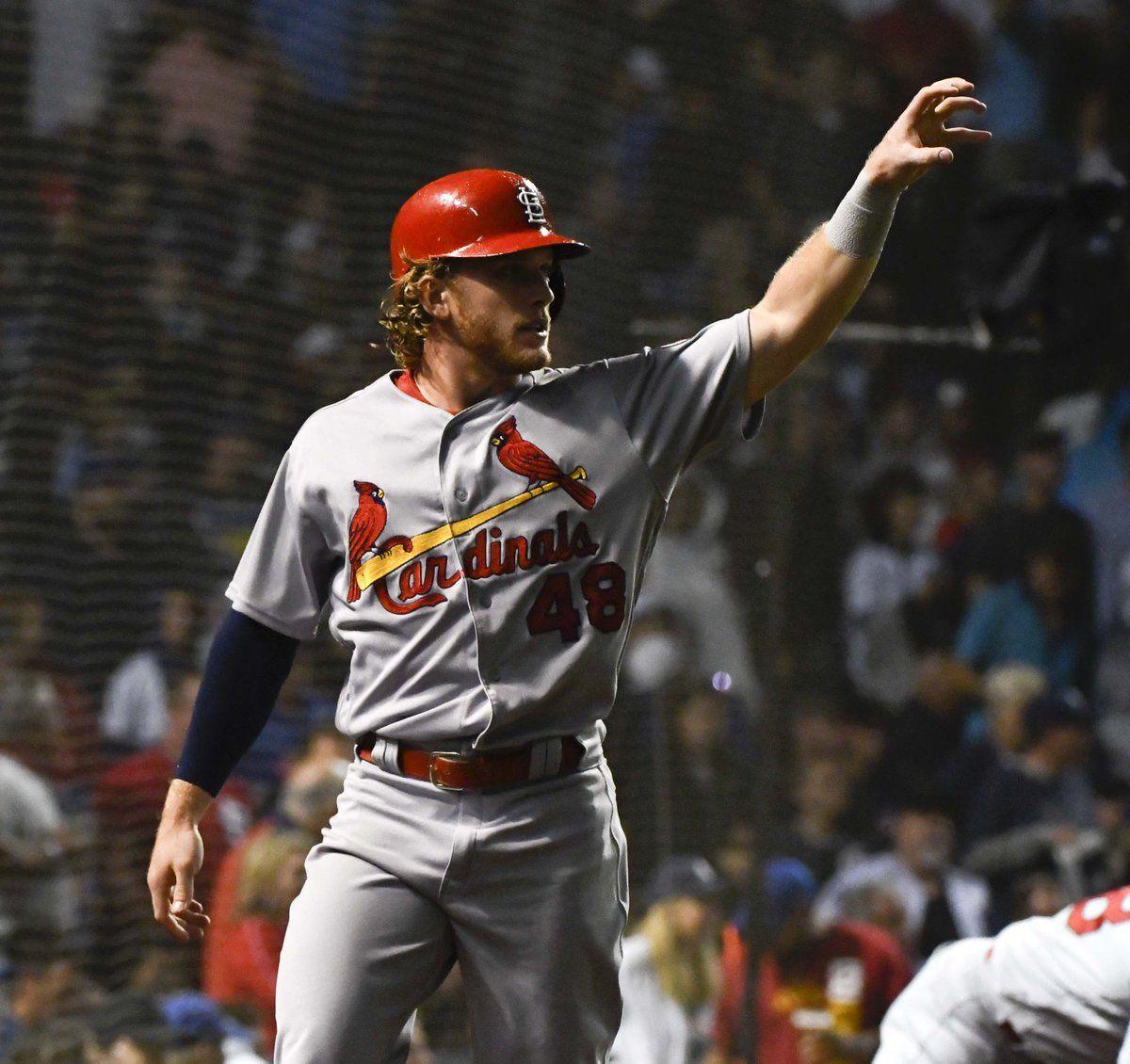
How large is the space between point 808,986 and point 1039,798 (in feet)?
3.96

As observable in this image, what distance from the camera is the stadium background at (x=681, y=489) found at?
4.50 m

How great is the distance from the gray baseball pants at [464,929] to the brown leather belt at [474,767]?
12 mm

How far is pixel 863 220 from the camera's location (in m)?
2.07

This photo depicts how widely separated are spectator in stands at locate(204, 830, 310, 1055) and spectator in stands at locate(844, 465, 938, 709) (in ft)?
6.87

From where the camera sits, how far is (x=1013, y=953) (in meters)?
2.78

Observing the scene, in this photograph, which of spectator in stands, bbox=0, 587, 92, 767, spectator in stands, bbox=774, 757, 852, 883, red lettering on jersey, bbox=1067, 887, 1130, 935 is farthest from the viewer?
spectator in stands, bbox=774, 757, 852, 883

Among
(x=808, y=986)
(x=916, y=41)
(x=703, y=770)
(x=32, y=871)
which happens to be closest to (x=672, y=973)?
(x=808, y=986)

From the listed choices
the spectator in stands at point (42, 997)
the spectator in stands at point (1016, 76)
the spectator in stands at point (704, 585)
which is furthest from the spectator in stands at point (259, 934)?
the spectator in stands at point (1016, 76)

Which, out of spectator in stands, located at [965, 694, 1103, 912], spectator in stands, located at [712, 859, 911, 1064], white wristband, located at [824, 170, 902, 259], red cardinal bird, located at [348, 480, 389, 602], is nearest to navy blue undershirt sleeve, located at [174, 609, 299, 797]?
red cardinal bird, located at [348, 480, 389, 602]

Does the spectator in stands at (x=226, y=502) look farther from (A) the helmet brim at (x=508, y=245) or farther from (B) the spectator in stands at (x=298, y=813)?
(A) the helmet brim at (x=508, y=245)

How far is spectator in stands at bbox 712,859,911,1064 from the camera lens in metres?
4.57

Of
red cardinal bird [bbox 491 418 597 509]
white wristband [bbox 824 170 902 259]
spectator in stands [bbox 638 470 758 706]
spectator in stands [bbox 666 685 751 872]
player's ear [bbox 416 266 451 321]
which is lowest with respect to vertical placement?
spectator in stands [bbox 666 685 751 872]

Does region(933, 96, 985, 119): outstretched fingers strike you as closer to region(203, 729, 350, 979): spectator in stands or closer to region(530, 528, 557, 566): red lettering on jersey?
region(530, 528, 557, 566): red lettering on jersey

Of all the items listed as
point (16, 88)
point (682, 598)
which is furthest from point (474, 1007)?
point (16, 88)
